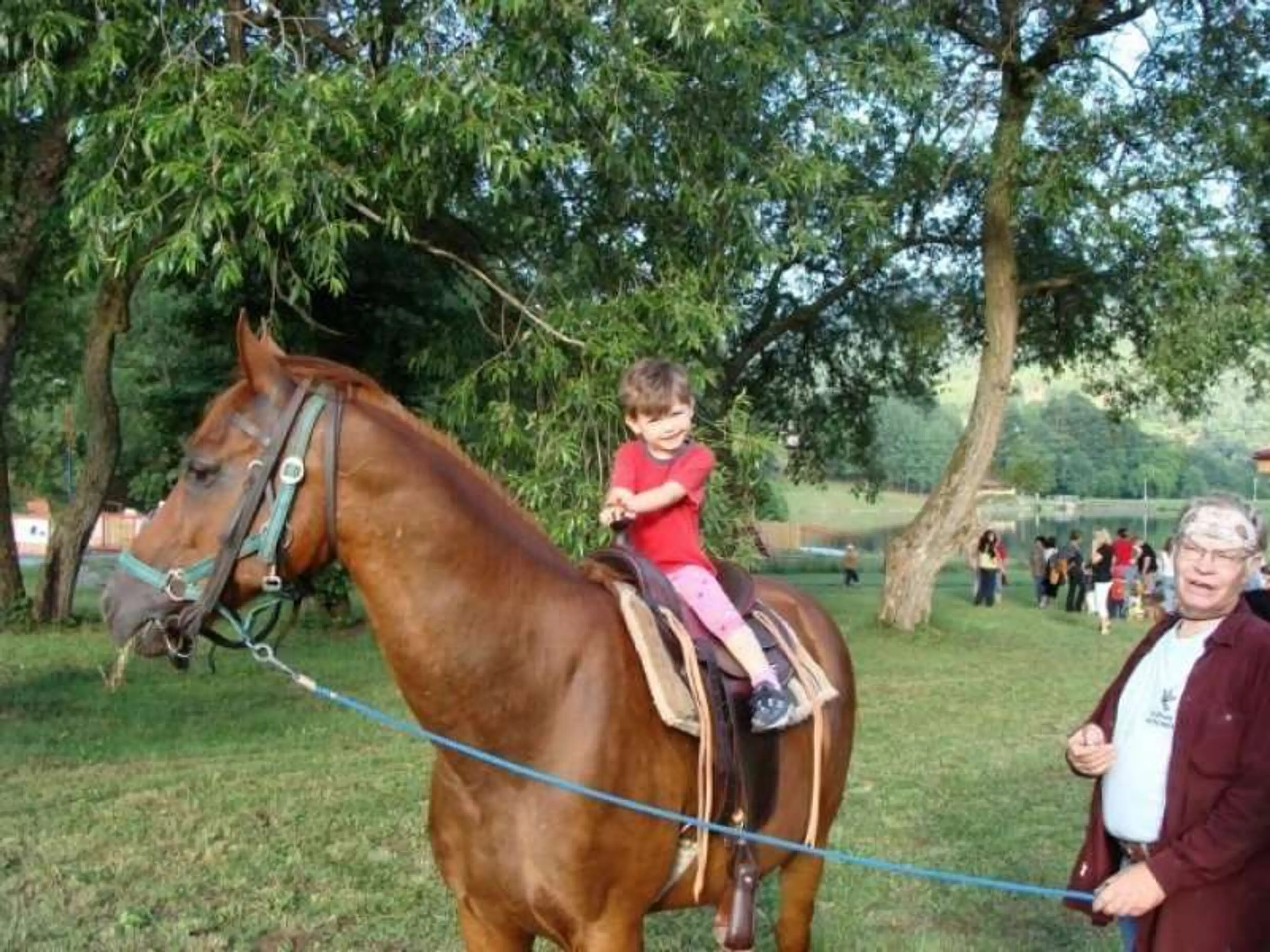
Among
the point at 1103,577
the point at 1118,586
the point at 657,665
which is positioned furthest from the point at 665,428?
the point at 1118,586

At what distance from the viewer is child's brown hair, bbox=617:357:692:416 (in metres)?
3.63

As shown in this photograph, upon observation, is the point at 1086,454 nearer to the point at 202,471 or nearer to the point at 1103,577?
the point at 1103,577

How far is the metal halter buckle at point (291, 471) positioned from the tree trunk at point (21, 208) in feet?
35.8

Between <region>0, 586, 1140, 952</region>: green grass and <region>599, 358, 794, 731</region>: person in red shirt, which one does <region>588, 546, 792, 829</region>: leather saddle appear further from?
Answer: <region>0, 586, 1140, 952</region>: green grass

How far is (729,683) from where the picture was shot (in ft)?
12.0

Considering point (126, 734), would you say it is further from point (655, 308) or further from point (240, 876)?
point (655, 308)

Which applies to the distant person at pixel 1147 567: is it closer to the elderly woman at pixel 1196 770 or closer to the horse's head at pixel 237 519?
Answer: the elderly woman at pixel 1196 770

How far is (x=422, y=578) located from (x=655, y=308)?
4817 millimetres

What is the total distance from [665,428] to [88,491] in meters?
17.1

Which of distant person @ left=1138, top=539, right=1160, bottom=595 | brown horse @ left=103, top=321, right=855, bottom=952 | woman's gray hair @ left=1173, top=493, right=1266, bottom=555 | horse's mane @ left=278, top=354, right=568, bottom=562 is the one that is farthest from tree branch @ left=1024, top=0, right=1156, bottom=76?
brown horse @ left=103, top=321, right=855, bottom=952

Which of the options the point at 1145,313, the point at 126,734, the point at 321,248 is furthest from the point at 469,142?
the point at 1145,313

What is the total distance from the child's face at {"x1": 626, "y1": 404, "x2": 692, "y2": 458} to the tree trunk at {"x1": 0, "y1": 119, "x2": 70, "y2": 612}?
10.6 meters

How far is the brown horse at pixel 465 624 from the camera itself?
112 inches

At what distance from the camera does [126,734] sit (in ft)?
33.3
